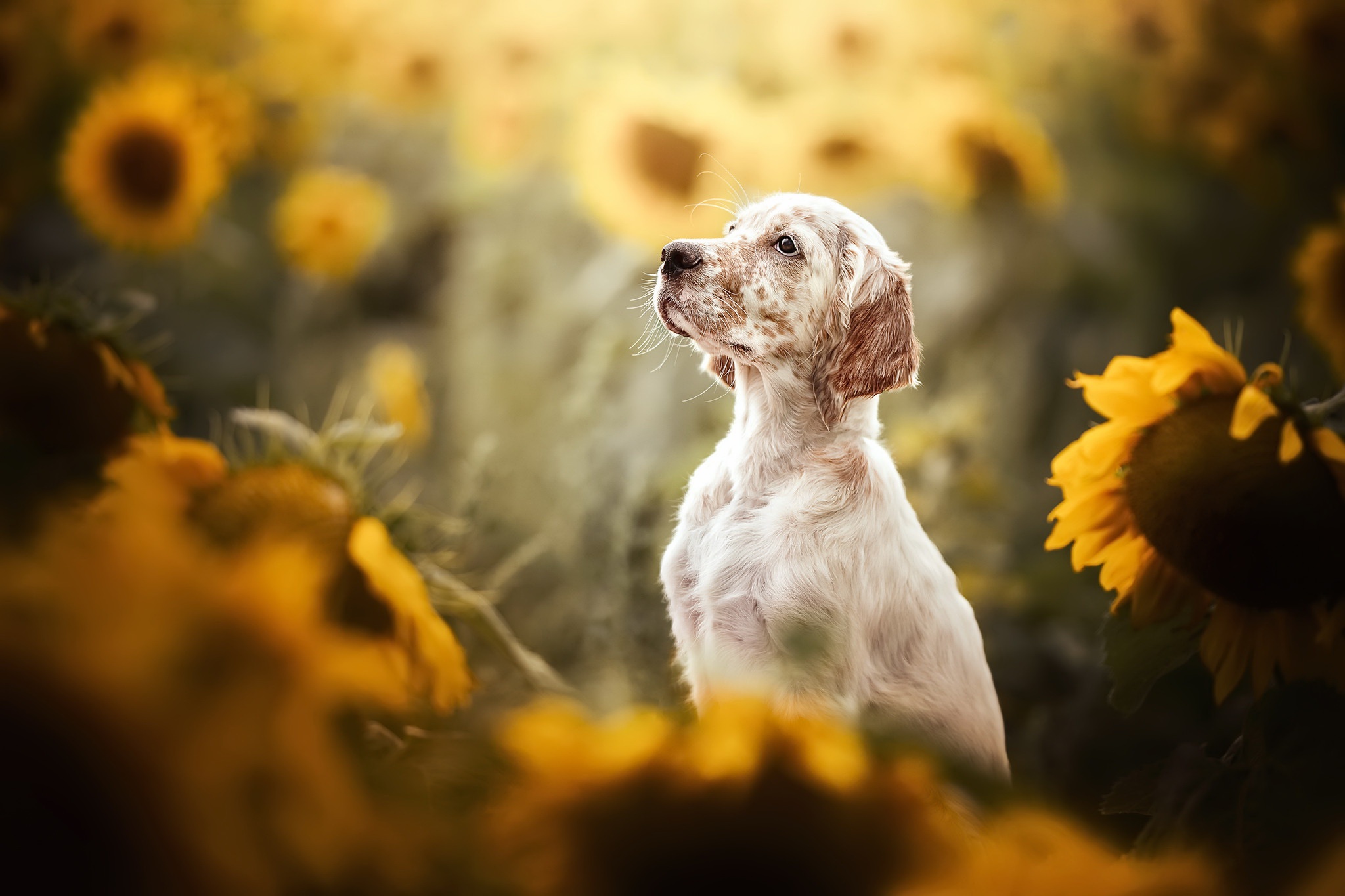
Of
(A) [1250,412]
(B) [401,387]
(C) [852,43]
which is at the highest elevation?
(C) [852,43]

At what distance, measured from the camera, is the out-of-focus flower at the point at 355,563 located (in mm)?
371

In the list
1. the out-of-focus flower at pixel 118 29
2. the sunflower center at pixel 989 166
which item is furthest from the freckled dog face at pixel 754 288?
the out-of-focus flower at pixel 118 29

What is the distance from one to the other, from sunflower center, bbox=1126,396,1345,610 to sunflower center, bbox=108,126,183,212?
730 millimetres

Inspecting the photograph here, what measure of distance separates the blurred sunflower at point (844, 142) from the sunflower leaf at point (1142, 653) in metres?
0.44

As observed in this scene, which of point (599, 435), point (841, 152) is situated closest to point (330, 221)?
point (599, 435)

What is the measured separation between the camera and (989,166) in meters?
0.75

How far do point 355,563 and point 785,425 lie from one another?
0.69 feet

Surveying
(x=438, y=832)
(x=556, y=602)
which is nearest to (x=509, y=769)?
(x=438, y=832)

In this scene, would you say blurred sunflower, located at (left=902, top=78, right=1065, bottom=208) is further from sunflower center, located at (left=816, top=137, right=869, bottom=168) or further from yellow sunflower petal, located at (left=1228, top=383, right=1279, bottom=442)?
yellow sunflower petal, located at (left=1228, top=383, right=1279, bottom=442)

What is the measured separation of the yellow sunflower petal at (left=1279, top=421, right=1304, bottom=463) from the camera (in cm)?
34

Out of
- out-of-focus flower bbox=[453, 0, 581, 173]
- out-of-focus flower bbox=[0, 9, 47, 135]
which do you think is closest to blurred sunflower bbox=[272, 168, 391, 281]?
out-of-focus flower bbox=[453, 0, 581, 173]

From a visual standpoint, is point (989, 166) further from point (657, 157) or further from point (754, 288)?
point (754, 288)

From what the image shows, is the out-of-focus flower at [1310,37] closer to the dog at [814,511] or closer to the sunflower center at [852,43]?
the sunflower center at [852,43]

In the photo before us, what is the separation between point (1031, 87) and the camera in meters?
0.79
